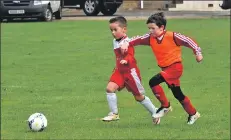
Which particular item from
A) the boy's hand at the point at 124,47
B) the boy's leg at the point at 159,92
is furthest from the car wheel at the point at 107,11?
the boy's hand at the point at 124,47

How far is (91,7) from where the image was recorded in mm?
34688

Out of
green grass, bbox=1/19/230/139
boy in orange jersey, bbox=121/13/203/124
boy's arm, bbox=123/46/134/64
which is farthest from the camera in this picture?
boy's arm, bbox=123/46/134/64

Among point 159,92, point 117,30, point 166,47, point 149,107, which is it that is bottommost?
point 149,107

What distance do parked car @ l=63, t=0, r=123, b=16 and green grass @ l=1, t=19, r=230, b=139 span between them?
32.9 ft

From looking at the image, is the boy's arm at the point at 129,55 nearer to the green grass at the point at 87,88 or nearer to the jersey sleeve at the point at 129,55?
the jersey sleeve at the point at 129,55

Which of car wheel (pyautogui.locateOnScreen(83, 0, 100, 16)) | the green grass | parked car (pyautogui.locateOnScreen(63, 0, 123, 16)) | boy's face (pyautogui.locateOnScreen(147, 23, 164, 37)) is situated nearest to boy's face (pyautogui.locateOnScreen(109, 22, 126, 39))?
boy's face (pyautogui.locateOnScreen(147, 23, 164, 37))

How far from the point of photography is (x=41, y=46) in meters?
20.2

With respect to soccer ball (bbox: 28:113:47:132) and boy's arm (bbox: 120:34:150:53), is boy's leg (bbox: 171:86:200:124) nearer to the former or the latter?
boy's arm (bbox: 120:34:150:53)

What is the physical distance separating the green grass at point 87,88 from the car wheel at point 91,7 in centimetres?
1012

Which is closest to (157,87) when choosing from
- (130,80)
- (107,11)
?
(130,80)

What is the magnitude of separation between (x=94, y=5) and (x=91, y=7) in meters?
0.23

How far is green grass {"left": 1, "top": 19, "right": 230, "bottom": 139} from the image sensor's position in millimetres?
9227

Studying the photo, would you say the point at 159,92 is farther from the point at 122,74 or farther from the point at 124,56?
the point at 124,56

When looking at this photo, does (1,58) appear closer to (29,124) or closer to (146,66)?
(146,66)
